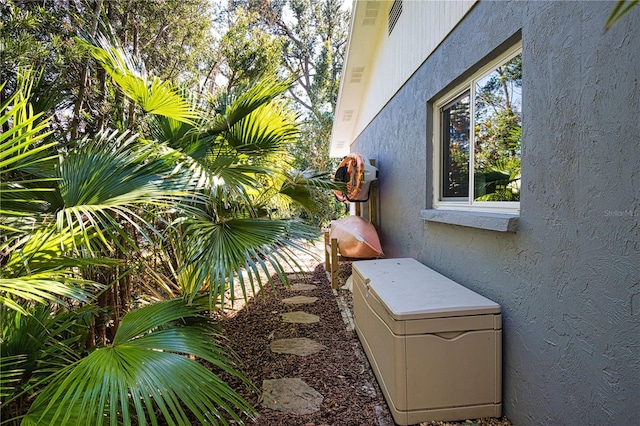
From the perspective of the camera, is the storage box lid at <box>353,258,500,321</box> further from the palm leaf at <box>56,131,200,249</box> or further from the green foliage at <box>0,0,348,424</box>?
the palm leaf at <box>56,131,200,249</box>

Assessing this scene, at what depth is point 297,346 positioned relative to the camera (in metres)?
A: 3.30

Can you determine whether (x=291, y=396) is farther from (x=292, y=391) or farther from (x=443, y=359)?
(x=443, y=359)

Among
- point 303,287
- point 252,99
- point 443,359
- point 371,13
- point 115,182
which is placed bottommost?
point 303,287

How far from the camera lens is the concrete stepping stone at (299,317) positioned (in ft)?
13.0

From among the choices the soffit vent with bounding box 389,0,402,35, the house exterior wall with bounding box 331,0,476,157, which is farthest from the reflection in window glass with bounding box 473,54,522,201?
the soffit vent with bounding box 389,0,402,35

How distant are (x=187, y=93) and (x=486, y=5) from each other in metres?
2.54

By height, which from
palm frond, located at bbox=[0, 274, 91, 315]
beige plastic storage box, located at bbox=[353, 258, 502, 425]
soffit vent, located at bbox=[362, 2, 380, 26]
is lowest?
beige plastic storage box, located at bbox=[353, 258, 502, 425]

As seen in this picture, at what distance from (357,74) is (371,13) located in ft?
5.47

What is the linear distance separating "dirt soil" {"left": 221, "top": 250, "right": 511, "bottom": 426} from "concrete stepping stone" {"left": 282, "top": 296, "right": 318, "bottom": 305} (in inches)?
4.0

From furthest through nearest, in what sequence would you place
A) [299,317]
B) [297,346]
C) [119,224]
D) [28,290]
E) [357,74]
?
[357,74] → [299,317] → [297,346] → [119,224] → [28,290]

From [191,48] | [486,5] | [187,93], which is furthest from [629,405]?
[191,48]

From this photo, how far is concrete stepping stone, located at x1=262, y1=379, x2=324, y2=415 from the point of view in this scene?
232cm

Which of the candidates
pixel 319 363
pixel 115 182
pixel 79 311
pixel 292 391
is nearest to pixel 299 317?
pixel 319 363

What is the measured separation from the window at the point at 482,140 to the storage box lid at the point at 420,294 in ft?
2.04
